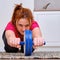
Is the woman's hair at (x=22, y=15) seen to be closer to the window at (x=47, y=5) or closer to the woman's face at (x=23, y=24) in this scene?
the woman's face at (x=23, y=24)

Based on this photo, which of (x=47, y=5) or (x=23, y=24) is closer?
(x=23, y=24)

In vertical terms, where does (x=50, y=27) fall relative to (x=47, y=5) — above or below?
below

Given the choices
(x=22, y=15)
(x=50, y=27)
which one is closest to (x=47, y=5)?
(x=50, y=27)

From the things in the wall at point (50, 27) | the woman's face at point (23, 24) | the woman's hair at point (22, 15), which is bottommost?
the wall at point (50, 27)

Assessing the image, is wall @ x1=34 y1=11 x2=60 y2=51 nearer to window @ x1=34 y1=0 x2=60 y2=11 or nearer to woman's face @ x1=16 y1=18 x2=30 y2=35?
window @ x1=34 y1=0 x2=60 y2=11

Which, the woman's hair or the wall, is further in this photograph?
the wall

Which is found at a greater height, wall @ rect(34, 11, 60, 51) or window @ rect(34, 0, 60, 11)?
window @ rect(34, 0, 60, 11)

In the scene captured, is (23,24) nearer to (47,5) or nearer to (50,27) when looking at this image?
(50,27)

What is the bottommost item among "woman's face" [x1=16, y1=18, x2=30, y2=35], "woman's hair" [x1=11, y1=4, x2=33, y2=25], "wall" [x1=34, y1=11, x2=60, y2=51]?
"wall" [x1=34, y1=11, x2=60, y2=51]

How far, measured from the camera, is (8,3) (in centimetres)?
328

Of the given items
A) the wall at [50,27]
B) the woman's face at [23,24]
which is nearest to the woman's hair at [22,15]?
the woman's face at [23,24]

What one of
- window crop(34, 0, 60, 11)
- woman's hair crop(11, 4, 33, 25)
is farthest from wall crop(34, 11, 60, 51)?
woman's hair crop(11, 4, 33, 25)

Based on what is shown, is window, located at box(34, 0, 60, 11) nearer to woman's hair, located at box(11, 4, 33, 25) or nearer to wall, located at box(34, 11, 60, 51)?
wall, located at box(34, 11, 60, 51)

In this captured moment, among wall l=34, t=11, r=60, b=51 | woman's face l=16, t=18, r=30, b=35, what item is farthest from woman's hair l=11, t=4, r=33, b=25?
wall l=34, t=11, r=60, b=51
